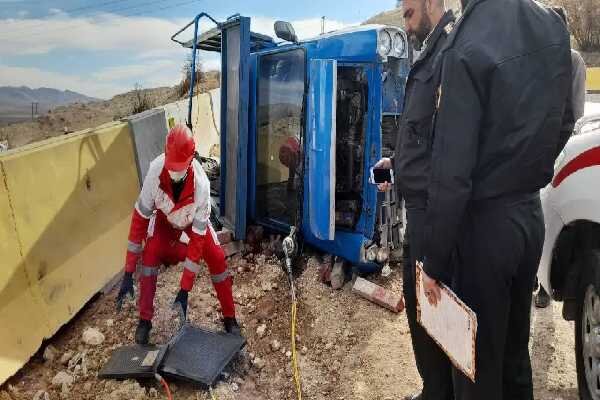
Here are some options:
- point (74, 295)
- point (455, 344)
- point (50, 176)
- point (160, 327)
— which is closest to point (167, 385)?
point (160, 327)

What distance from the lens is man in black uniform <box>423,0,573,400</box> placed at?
170 centimetres

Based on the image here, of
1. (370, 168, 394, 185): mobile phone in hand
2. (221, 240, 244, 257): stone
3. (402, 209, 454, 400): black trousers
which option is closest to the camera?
(402, 209, 454, 400): black trousers

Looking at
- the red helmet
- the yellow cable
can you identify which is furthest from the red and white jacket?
the yellow cable

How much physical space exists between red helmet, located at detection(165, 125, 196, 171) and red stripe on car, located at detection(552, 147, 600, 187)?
2295 millimetres

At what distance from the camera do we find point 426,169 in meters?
2.04

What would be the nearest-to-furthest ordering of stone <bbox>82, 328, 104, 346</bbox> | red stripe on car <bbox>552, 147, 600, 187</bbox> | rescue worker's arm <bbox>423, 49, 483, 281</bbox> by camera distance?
rescue worker's arm <bbox>423, 49, 483, 281</bbox> → red stripe on car <bbox>552, 147, 600, 187</bbox> → stone <bbox>82, 328, 104, 346</bbox>

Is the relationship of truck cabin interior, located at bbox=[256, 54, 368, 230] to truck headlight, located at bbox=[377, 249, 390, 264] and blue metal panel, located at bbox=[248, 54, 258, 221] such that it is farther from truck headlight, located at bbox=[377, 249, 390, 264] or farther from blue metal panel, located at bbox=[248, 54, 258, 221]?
truck headlight, located at bbox=[377, 249, 390, 264]

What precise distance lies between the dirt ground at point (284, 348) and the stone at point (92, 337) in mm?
38

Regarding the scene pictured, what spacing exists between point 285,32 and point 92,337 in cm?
331

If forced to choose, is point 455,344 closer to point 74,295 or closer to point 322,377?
point 322,377

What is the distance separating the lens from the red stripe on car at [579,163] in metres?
2.52

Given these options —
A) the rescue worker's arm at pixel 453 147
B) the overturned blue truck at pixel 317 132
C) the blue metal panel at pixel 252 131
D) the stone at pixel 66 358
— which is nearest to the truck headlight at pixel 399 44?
the overturned blue truck at pixel 317 132

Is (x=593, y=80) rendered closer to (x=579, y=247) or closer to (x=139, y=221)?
(x=579, y=247)

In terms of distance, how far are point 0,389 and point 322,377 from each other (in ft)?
6.72
